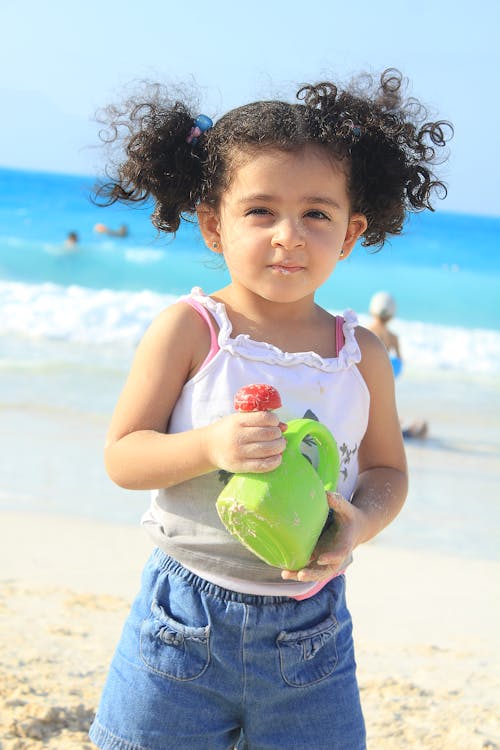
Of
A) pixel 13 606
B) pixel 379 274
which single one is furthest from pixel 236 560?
pixel 379 274

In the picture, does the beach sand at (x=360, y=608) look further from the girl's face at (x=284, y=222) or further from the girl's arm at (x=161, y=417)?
the girl's face at (x=284, y=222)

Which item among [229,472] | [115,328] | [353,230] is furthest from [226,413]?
[115,328]

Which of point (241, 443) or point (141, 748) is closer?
point (241, 443)

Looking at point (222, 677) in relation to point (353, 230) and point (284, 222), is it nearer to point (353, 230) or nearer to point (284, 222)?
point (284, 222)

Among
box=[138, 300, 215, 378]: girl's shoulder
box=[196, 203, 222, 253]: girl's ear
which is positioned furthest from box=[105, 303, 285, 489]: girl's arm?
box=[196, 203, 222, 253]: girl's ear

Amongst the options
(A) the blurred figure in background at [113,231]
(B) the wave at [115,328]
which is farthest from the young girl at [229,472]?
(A) the blurred figure in background at [113,231]

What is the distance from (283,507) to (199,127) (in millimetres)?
Answer: 1014

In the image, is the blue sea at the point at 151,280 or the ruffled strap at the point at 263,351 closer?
the ruffled strap at the point at 263,351

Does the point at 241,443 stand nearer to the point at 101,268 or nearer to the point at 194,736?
the point at 194,736

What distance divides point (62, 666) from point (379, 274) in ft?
74.4

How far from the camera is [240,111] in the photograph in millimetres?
2207

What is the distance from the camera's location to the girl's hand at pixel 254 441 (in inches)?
66.6

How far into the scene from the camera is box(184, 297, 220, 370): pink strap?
2033mm

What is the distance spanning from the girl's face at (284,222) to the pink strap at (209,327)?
11 centimetres
